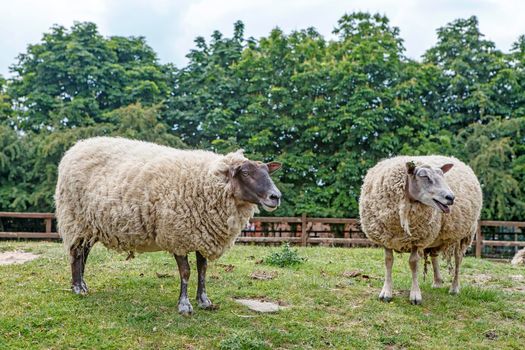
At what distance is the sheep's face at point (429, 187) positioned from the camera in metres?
7.26

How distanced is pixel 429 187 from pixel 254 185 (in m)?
2.57

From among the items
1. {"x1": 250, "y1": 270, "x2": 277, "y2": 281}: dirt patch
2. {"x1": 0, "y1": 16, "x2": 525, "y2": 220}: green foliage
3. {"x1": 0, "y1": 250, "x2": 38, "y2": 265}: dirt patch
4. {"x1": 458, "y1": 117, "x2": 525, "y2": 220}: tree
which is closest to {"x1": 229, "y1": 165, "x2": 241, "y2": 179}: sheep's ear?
{"x1": 250, "y1": 270, "x2": 277, "y2": 281}: dirt patch

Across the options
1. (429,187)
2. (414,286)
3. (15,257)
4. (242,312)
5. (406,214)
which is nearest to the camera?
(242,312)

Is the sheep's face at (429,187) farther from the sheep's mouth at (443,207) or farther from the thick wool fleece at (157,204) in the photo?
the thick wool fleece at (157,204)

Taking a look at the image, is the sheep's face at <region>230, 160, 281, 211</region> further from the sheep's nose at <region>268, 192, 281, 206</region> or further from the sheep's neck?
the sheep's neck

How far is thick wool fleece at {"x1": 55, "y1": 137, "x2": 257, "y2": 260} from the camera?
6.65 meters

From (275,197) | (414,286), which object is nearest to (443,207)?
(414,286)

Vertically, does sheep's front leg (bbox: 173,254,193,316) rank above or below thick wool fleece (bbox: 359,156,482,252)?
below

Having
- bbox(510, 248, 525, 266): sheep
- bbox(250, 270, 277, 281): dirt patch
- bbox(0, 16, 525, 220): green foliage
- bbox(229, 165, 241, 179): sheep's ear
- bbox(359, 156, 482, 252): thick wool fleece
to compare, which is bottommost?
bbox(510, 248, 525, 266): sheep

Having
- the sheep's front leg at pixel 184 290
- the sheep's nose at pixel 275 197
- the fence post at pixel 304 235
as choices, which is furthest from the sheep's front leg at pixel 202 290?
the fence post at pixel 304 235

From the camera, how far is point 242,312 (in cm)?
682

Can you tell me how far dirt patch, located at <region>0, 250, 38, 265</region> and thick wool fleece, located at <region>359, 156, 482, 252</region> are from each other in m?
6.51

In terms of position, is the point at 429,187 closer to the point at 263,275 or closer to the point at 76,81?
the point at 263,275

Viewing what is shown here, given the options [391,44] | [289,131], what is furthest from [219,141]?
[391,44]
